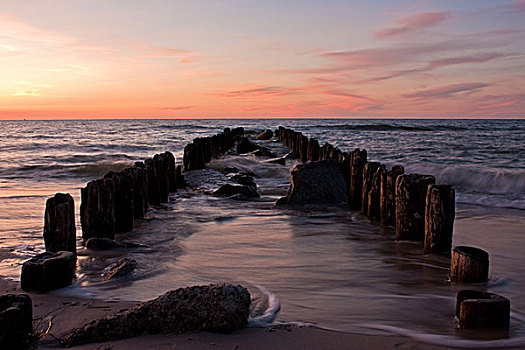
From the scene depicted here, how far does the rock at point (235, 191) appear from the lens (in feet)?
31.5

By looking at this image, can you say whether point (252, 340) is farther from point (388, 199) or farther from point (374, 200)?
point (374, 200)

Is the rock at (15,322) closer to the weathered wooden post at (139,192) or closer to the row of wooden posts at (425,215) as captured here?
the row of wooden posts at (425,215)

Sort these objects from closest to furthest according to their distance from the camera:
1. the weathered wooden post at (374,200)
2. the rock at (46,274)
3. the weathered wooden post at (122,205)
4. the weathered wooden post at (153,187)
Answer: the rock at (46,274) → the weathered wooden post at (122,205) → the weathered wooden post at (374,200) → the weathered wooden post at (153,187)

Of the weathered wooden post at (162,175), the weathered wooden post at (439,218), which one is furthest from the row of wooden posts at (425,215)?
the weathered wooden post at (162,175)

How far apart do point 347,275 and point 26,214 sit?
5722 millimetres

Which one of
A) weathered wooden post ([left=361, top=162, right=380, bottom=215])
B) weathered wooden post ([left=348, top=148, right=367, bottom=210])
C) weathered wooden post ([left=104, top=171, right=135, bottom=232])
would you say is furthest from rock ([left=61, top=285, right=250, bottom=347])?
weathered wooden post ([left=348, top=148, right=367, bottom=210])

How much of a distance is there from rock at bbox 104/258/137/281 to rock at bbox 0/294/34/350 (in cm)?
145

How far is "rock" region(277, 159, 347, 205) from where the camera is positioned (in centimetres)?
868

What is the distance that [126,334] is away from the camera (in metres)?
2.87

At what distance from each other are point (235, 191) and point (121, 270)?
17.9 ft

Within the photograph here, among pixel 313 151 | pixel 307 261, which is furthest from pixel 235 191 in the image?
pixel 313 151

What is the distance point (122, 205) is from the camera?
646cm

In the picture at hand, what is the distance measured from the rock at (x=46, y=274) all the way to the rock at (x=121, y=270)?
14.0 inches

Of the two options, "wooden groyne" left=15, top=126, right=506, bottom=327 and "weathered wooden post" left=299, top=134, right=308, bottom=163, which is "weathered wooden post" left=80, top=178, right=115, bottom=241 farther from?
"weathered wooden post" left=299, top=134, right=308, bottom=163
